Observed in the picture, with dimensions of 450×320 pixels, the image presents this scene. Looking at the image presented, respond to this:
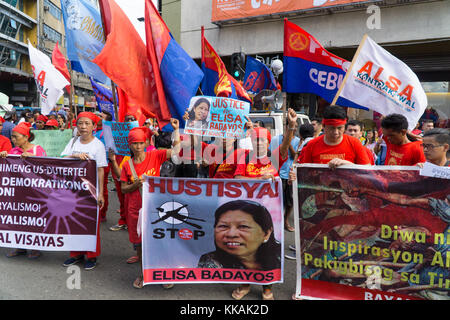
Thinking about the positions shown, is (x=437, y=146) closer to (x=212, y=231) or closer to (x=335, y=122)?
(x=335, y=122)

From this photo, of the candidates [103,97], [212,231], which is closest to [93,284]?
[212,231]

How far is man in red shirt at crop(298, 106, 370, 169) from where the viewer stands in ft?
10.2

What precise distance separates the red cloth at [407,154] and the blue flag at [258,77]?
18.9 ft

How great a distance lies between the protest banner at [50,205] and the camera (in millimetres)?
3936

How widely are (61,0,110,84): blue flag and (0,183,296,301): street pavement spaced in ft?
9.09

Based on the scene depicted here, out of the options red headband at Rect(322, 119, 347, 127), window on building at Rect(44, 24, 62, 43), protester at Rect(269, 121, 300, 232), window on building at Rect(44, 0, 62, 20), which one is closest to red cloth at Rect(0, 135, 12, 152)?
protester at Rect(269, 121, 300, 232)

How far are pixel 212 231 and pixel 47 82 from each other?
5.62 meters

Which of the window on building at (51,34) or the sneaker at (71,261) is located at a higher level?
the window on building at (51,34)

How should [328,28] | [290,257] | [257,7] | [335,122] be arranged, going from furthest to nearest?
[257,7] → [328,28] → [290,257] → [335,122]

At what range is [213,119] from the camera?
3717 mm

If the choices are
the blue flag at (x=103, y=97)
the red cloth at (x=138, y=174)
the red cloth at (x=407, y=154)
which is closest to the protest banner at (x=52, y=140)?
the blue flag at (x=103, y=97)

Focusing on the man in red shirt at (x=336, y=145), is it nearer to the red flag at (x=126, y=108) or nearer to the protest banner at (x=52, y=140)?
the red flag at (x=126, y=108)
